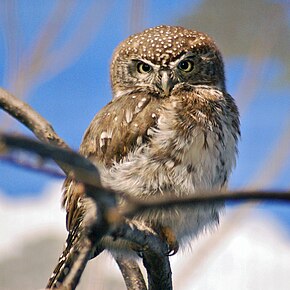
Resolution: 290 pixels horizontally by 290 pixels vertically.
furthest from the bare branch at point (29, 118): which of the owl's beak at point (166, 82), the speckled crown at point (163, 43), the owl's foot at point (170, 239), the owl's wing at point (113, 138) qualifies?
the speckled crown at point (163, 43)

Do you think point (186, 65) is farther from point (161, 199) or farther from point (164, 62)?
point (161, 199)

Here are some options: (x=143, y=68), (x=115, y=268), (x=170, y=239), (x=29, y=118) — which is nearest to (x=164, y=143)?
(x=170, y=239)

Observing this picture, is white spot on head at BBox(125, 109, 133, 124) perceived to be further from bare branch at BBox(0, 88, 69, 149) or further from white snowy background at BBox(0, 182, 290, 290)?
white snowy background at BBox(0, 182, 290, 290)

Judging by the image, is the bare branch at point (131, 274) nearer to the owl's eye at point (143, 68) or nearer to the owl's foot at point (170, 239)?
the owl's foot at point (170, 239)

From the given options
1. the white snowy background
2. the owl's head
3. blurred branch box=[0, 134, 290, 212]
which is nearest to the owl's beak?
the owl's head

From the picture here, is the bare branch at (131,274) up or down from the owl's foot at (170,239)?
down

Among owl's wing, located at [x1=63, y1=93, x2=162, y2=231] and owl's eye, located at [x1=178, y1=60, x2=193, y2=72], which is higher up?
owl's eye, located at [x1=178, y1=60, x2=193, y2=72]

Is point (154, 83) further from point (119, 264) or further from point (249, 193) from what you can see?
point (249, 193)
